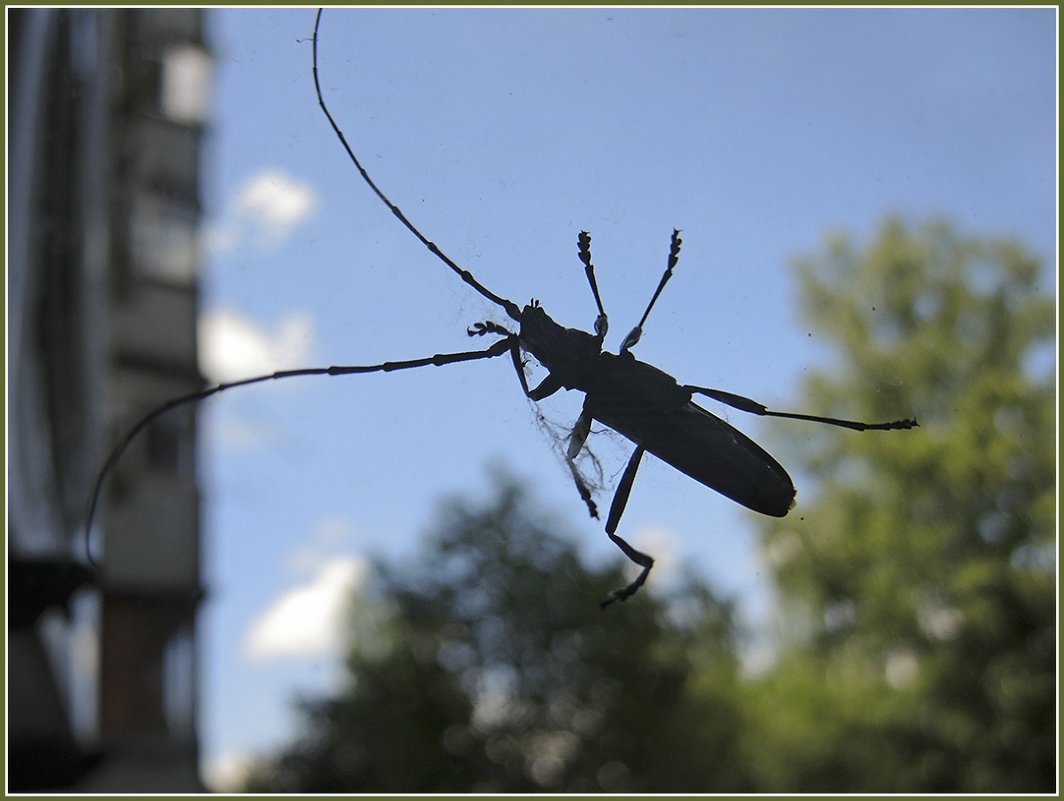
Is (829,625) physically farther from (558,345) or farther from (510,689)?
(558,345)

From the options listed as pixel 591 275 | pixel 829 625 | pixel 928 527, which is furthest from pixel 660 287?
pixel 829 625

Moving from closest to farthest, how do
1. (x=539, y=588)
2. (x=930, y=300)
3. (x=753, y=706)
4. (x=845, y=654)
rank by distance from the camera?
(x=930, y=300) → (x=845, y=654) → (x=539, y=588) → (x=753, y=706)

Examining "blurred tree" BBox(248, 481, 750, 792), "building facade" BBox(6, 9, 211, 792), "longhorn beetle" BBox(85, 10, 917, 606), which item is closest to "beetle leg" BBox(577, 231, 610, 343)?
"longhorn beetle" BBox(85, 10, 917, 606)

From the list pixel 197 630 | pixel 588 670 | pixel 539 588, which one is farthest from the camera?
pixel 588 670

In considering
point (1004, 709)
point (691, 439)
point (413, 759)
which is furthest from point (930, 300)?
point (413, 759)

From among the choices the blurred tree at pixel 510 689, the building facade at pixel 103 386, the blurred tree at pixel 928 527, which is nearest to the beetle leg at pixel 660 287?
the blurred tree at pixel 928 527

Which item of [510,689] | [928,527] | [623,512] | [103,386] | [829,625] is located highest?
[623,512]

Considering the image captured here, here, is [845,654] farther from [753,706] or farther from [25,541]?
[25,541]

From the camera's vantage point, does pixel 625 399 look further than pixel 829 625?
No
